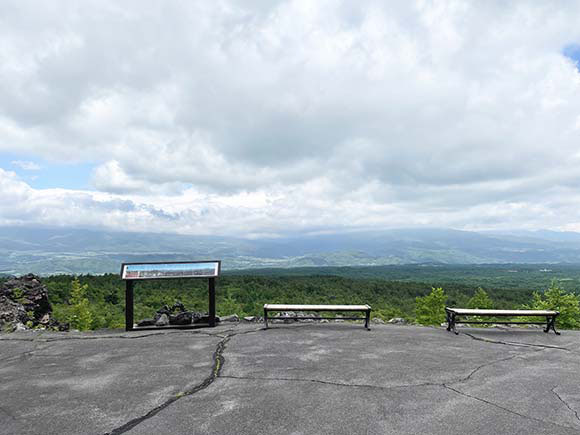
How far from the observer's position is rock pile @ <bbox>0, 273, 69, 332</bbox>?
42.0ft

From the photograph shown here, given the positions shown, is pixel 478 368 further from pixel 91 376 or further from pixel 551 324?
pixel 91 376

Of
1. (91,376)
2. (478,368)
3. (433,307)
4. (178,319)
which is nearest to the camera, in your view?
(91,376)

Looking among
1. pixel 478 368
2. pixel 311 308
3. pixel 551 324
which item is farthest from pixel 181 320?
pixel 551 324

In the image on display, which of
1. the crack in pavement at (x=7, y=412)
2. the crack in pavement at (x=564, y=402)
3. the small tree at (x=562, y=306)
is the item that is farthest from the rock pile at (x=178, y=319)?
the small tree at (x=562, y=306)

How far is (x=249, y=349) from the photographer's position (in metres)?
8.38

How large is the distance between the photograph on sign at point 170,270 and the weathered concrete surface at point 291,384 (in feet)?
5.56

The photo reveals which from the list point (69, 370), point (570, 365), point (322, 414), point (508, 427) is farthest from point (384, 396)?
point (69, 370)

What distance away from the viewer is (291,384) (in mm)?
6074

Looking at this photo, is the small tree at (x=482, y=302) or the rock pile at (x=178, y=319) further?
the small tree at (x=482, y=302)

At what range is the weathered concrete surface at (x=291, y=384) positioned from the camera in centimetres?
470

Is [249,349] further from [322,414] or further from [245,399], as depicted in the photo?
[322,414]

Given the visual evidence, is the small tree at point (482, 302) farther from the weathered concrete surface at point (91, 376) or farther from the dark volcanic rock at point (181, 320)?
the weathered concrete surface at point (91, 376)

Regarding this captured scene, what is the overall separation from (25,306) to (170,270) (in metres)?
8.61

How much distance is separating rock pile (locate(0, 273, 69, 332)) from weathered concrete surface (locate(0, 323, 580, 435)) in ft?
12.6
